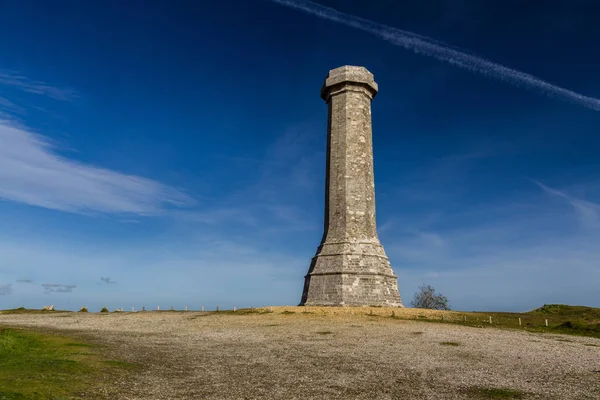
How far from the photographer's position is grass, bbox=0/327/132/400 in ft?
27.2

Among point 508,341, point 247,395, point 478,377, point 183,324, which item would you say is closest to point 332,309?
point 183,324

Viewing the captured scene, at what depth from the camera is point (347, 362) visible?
13227 millimetres

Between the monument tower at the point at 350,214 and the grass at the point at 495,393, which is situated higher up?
the monument tower at the point at 350,214

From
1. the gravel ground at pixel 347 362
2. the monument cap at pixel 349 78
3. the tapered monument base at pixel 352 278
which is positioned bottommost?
the gravel ground at pixel 347 362

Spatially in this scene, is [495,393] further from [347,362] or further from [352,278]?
[352,278]

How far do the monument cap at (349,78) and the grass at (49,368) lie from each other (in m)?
30.0

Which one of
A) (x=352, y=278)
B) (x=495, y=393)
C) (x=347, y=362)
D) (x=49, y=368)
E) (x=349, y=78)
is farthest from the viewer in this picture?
(x=349, y=78)

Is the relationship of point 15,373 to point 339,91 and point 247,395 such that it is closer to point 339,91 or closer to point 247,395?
point 247,395

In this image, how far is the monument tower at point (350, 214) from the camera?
3281cm

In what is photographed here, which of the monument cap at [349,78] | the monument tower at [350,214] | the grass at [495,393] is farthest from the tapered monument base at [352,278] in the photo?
the grass at [495,393]

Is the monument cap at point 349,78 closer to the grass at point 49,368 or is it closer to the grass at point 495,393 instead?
the grass at point 49,368

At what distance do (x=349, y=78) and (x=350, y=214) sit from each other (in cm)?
1236

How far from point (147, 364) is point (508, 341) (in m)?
15.4

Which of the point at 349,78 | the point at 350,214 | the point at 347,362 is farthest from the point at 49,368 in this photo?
the point at 349,78
